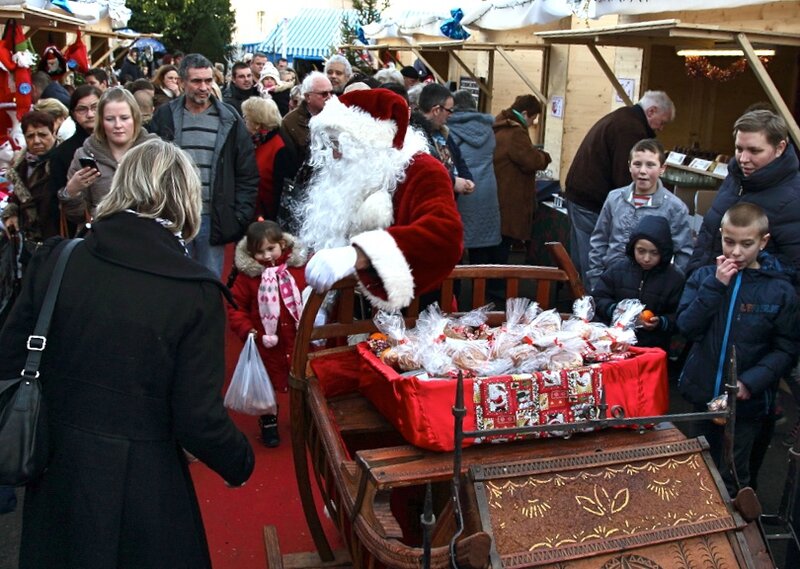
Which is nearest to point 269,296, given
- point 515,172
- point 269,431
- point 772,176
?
point 269,431

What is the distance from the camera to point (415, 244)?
273 centimetres

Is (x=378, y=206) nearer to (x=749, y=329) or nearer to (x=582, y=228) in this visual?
(x=749, y=329)

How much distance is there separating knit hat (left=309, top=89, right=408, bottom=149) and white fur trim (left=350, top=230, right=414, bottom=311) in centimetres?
51

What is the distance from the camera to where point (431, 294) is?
462cm

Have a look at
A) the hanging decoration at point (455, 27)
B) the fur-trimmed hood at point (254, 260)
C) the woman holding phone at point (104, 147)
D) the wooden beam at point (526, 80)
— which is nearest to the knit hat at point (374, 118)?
the fur-trimmed hood at point (254, 260)

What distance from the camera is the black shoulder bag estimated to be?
83.0 inches

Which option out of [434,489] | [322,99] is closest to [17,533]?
[434,489]

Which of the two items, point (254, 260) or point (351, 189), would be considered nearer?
point (351, 189)

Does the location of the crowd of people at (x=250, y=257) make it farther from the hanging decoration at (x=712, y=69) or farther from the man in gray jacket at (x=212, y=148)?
the hanging decoration at (x=712, y=69)

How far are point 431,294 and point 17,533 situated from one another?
91.2 inches

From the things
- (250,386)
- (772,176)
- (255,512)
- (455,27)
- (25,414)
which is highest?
(455,27)

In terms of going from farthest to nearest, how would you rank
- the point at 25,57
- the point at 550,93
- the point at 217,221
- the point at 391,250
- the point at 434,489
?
the point at 550,93 → the point at 25,57 → the point at 217,221 → the point at 434,489 → the point at 391,250

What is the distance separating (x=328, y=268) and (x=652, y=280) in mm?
2289

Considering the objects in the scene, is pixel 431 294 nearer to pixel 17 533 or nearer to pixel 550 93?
pixel 17 533
